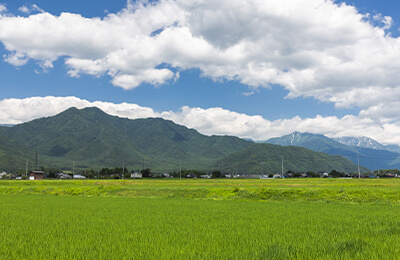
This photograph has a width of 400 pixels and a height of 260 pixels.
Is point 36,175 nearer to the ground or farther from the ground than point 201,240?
nearer to the ground

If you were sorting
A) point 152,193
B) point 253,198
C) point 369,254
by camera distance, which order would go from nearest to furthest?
point 369,254
point 253,198
point 152,193

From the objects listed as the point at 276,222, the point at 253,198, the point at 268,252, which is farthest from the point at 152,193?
the point at 268,252

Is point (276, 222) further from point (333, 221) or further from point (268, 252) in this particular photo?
point (268, 252)

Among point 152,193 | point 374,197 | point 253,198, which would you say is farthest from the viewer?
point 152,193

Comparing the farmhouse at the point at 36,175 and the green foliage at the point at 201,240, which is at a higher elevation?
the green foliage at the point at 201,240

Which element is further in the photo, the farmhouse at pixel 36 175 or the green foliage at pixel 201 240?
the farmhouse at pixel 36 175

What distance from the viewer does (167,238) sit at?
12180 millimetres

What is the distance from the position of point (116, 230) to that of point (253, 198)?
27.2 meters

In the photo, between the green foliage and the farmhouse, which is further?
the farmhouse

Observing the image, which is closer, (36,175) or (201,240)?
(201,240)

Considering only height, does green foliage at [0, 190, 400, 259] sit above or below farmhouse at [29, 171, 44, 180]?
above

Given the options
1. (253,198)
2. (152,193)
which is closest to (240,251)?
(253,198)

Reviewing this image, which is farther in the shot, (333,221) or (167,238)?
(333,221)

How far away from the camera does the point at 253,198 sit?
38.9 meters
